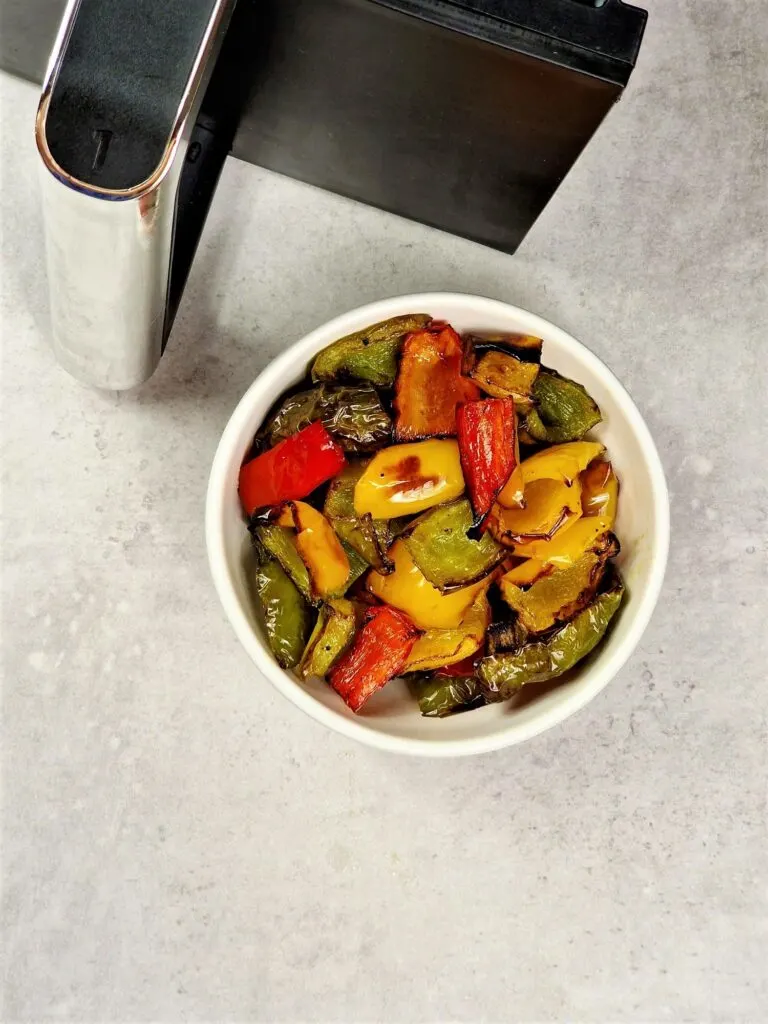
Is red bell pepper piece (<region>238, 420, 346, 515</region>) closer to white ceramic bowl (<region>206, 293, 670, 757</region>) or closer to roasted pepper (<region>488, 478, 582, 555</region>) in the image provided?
white ceramic bowl (<region>206, 293, 670, 757</region>)

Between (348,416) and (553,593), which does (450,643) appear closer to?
(553,593)

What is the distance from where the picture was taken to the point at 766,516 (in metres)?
1.17

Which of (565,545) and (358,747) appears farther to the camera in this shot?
(358,747)

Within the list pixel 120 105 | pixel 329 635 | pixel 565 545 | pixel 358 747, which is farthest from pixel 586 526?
pixel 120 105

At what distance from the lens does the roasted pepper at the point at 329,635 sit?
89cm

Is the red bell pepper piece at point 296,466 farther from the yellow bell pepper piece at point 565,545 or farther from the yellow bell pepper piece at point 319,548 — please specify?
the yellow bell pepper piece at point 565,545

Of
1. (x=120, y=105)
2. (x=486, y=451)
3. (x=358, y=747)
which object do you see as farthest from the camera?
(x=358, y=747)

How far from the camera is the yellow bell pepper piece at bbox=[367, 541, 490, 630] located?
880 mm

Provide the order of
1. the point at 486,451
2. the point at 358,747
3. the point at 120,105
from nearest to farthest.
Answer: the point at 120,105 < the point at 486,451 < the point at 358,747

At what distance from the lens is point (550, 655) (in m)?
0.90

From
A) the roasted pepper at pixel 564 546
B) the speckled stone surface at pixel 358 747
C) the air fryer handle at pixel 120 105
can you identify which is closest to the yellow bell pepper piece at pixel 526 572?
the roasted pepper at pixel 564 546

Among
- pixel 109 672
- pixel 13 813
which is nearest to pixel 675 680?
pixel 109 672

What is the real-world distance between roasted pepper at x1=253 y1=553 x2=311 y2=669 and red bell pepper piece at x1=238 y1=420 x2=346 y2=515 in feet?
0.19

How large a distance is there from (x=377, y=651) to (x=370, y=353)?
26 cm
